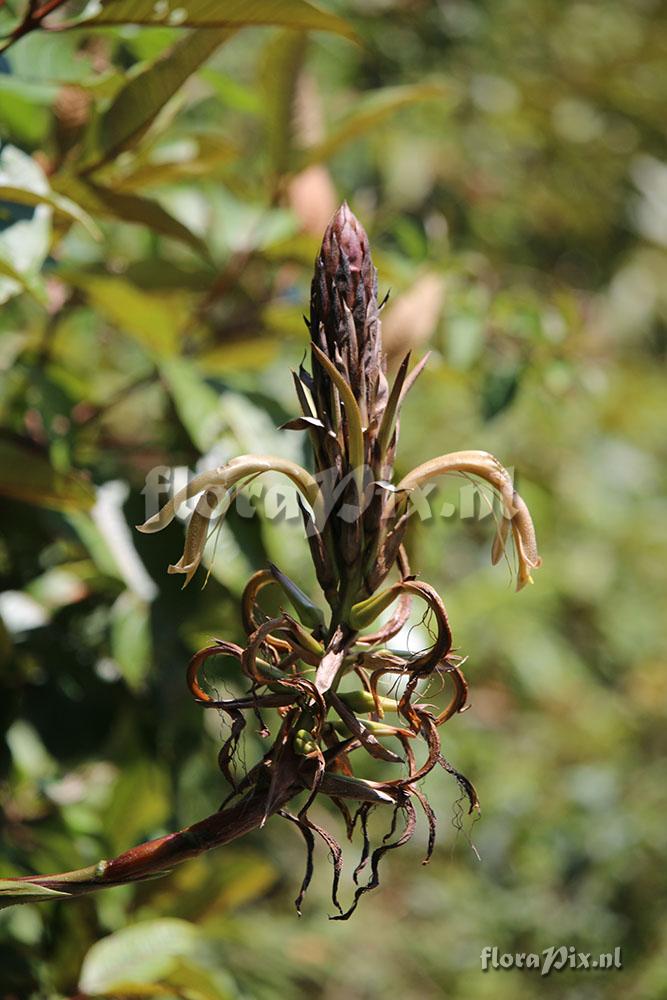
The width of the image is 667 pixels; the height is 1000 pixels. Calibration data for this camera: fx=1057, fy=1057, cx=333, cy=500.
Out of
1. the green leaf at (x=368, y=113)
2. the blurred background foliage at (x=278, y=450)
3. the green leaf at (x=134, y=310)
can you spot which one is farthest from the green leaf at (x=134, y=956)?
the green leaf at (x=368, y=113)

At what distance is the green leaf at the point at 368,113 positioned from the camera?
3.29 ft

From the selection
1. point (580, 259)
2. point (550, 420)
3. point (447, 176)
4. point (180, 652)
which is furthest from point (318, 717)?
point (580, 259)

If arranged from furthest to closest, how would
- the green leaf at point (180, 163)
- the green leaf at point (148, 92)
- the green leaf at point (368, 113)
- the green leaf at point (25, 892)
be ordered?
the green leaf at point (368, 113) → the green leaf at point (180, 163) → the green leaf at point (148, 92) → the green leaf at point (25, 892)

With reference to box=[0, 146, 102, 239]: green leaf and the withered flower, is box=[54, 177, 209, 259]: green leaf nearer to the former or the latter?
box=[0, 146, 102, 239]: green leaf

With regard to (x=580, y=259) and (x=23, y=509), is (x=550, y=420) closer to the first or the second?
(x=580, y=259)

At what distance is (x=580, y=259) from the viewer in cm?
283

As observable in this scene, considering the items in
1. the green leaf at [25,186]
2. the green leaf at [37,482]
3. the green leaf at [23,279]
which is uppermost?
the green leaf at [25,186]

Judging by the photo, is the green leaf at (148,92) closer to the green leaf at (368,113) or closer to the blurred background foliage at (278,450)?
the blurred background foliage at (278,450)

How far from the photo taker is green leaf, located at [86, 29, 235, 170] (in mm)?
743

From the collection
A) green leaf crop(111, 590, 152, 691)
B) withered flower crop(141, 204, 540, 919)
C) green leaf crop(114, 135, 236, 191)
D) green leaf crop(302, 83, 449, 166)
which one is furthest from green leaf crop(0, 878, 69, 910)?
green leaf crop(302, 83, 449, 166)

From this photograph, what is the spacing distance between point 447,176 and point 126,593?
63.9 inches

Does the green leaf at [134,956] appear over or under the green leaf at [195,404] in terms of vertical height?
under

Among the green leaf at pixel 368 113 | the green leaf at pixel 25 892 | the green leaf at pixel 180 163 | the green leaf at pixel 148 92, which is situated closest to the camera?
the green leaf at pixel 25 892

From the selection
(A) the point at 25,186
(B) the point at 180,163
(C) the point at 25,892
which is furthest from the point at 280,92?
(C) the point at 25,892
